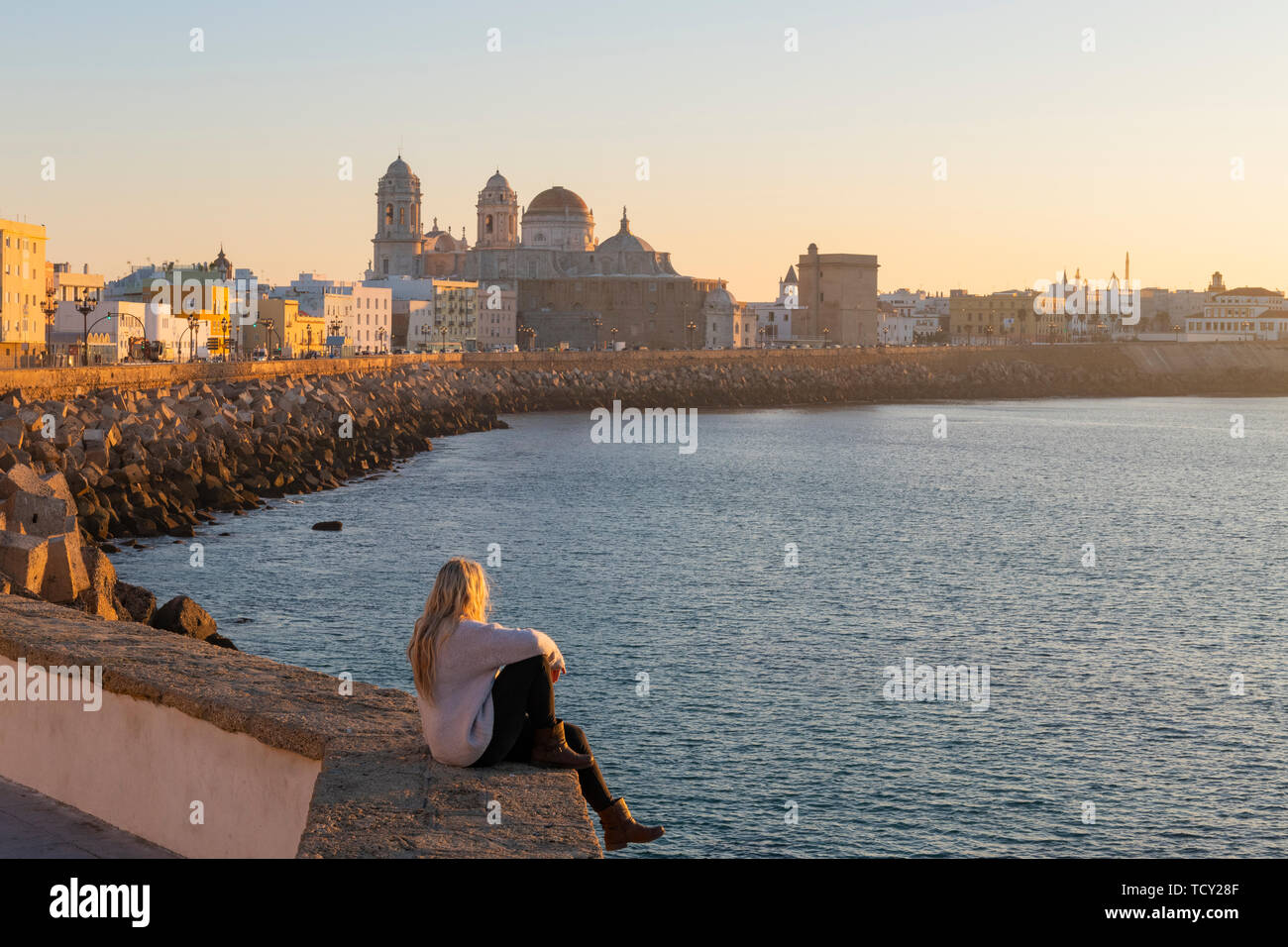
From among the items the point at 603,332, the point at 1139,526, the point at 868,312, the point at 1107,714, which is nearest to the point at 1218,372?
the point at 868,312

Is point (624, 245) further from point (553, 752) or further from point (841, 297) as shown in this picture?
point (553, 752)

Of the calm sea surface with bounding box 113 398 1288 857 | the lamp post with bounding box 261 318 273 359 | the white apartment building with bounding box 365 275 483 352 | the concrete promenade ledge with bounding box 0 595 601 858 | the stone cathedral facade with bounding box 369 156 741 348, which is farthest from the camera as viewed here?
the stone cathedral facade with bounding box 369 156 741 348

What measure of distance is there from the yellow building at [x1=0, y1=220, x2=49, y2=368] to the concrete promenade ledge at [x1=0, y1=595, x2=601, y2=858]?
160 ft

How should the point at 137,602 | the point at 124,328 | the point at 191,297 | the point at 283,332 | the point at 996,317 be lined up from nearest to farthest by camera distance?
the point at 137,602 < the point at 124,328 < the point at 191,297 < the point at 283,332 < the point at 996,317

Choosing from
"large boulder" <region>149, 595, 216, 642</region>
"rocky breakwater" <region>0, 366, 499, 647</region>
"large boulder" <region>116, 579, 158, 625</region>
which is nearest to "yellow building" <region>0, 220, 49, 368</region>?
"rocky breakwater" <region>0, 366, 499, 647</region>

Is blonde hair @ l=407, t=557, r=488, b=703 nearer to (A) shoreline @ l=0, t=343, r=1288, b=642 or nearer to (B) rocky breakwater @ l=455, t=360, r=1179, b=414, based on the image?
(A) shoreline @ l=0, t=343, r=1288, b=642

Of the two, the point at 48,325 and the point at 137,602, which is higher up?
the point at 48,325

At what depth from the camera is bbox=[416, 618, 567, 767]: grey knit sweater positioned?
18.2 feet

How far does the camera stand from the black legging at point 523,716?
5688 millimetres

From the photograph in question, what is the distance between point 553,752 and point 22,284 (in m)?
57.5

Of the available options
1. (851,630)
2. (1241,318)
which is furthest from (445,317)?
(851,630)

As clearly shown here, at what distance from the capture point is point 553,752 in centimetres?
574
